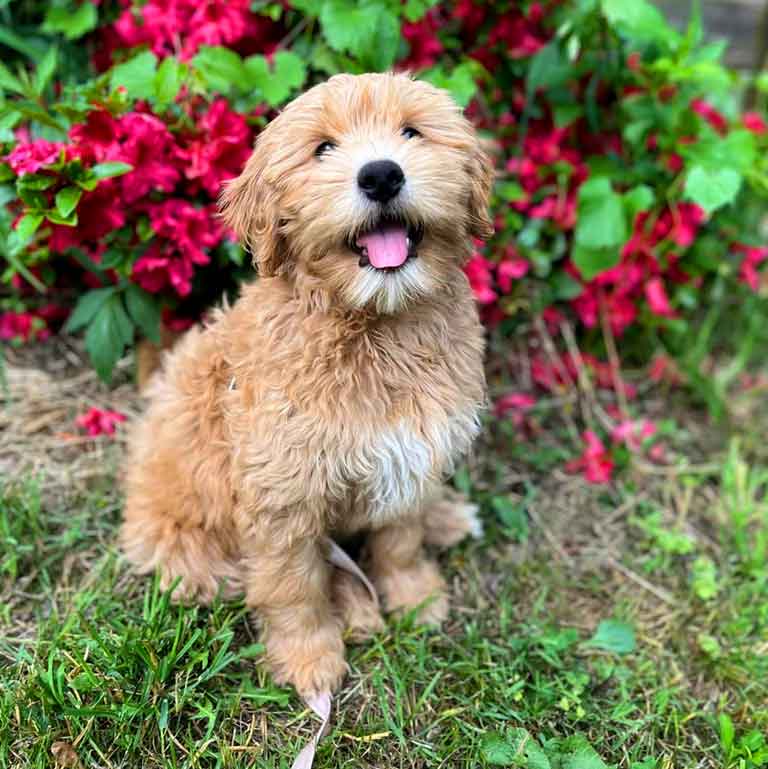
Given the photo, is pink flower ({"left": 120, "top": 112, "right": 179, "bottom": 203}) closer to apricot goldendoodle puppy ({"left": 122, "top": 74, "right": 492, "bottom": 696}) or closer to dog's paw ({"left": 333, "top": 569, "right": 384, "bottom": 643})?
apricot goldendoodle puppy ({"left": 122, "top": 74, "right": 492, "bottom": 696})

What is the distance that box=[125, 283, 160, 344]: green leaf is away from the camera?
10.3ft

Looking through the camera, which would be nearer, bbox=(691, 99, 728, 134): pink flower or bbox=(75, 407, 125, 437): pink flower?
bbox=(75, 407, 125, 437): pink flower

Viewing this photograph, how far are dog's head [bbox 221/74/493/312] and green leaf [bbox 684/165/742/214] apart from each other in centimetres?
135

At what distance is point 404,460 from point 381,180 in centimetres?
83

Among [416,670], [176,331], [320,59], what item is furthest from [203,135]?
[416,670]

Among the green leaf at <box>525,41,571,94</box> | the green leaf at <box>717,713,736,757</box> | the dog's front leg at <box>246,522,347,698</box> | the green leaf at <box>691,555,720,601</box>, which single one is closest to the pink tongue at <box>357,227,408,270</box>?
the dog's front leg at <box>246,522,347,698</box>

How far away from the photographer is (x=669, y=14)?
484cm

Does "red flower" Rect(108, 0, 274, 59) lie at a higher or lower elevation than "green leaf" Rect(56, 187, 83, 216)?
higher

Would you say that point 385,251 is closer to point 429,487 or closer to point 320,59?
point 429,487

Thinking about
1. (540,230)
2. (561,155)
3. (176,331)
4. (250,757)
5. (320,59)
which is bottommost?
(250,757)

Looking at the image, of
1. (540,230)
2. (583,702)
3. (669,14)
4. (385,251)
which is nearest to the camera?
(385,251)

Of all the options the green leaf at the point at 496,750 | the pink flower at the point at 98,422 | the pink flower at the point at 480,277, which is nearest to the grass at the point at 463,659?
the green leaf at the point at 496,750

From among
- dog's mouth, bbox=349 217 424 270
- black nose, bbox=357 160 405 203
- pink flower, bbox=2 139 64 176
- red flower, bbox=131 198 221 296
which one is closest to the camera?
black nose, bbox=357 160 405 203

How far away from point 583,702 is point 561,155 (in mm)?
2398
